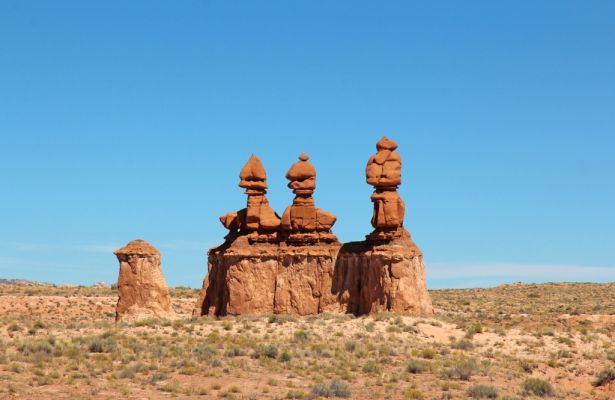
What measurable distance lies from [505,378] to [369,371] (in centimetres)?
514

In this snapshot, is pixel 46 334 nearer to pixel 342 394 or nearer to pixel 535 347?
pixel 342 394

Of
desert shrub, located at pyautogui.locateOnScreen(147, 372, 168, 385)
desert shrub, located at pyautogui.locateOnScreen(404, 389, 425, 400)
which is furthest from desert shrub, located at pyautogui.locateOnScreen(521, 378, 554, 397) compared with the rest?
desert shrub, located at pyautogui.locateOnScreen(147, 372, 168, 385)

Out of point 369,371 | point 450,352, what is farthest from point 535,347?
point 369,371

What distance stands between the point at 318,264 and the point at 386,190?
18.2 ft

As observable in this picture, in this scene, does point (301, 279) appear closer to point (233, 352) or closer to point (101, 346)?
point (233, 352)

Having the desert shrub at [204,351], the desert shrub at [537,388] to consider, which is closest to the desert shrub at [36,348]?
the desert shrub at [204,351]

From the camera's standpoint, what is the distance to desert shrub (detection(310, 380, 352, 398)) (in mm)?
27094

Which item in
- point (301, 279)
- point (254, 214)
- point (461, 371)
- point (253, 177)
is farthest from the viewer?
point (253, 177)

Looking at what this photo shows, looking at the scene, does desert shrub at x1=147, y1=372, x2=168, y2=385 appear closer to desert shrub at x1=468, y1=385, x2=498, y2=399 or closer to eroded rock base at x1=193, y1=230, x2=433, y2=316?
desert shrub at x1=468, y1=385, x2=498, y2=399

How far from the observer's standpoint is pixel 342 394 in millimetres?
27156

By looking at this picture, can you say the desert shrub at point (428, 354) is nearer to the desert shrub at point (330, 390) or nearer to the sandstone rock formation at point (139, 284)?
the desert shrub at point (330, 390)

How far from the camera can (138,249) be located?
1865 inches

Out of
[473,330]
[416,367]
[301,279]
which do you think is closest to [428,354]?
[416,367]

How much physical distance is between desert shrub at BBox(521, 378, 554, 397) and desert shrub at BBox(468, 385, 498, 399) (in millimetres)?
1900
